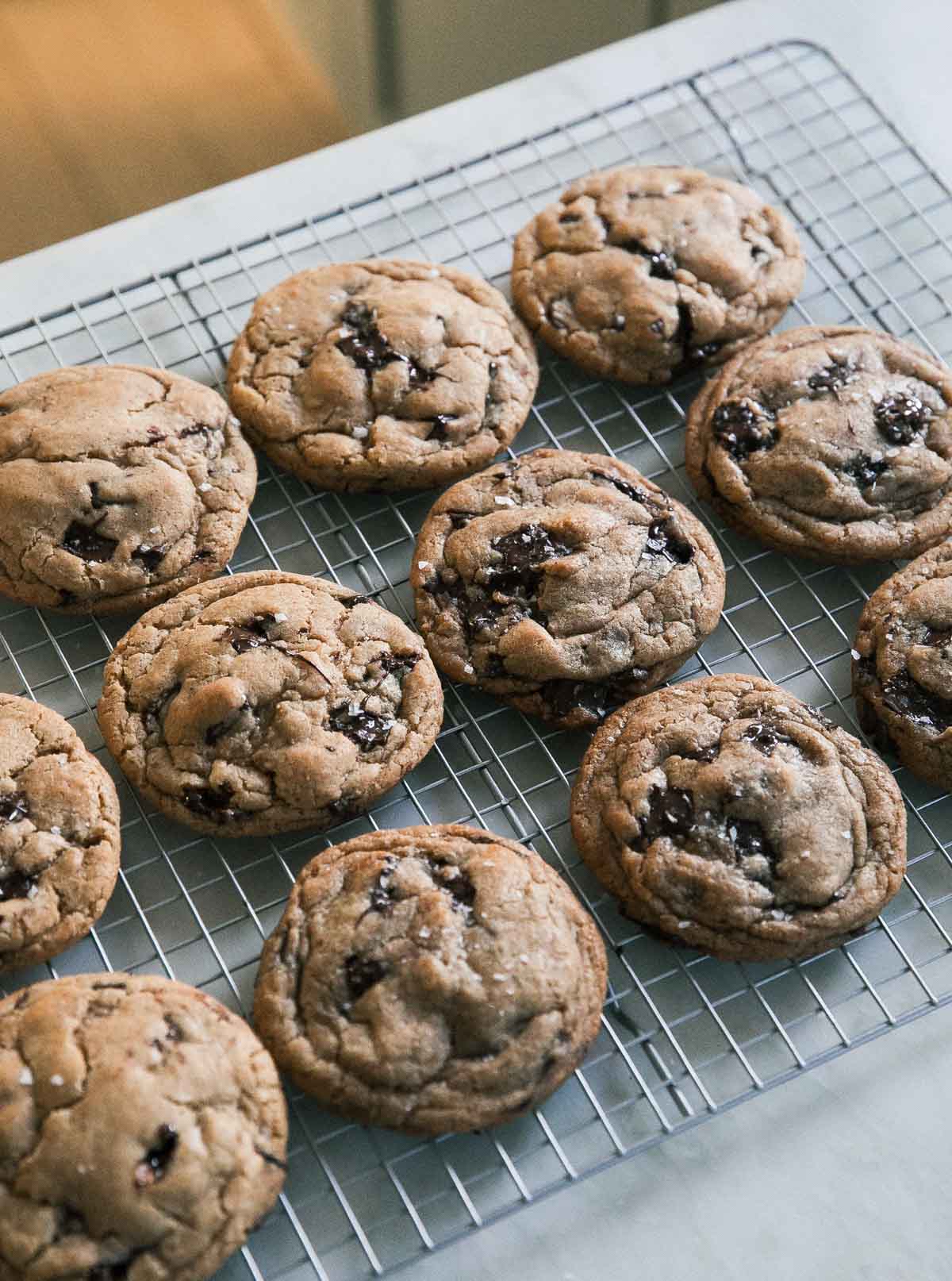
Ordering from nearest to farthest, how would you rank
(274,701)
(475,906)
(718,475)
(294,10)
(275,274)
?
1. (475,906)
2. (274,701)
3. (718,475)
4. (275,274)
5. (294,10)

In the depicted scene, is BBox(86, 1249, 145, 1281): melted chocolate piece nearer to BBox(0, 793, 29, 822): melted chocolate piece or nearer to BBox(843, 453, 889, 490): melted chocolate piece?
BBox(0, 793, 29, 822): melted chocolate piece

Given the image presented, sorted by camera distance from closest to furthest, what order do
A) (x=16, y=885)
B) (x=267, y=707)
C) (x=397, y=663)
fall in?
1. (x=16, y=885)
2. (x=267, y=707)
3. (x=397, y=663)

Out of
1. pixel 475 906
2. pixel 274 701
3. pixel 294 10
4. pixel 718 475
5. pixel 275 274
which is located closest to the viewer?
pixel 475 906

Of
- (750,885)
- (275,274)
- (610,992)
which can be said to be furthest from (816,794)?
(275,274)

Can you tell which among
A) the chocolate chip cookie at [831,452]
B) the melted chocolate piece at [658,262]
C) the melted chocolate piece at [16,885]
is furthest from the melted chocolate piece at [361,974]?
the melted chocolate piece at [658,262]

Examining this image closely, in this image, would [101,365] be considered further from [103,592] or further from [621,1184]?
[621,1184]

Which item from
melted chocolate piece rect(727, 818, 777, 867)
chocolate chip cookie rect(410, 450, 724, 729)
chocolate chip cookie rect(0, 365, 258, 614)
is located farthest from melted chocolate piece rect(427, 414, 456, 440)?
melted chocolate piece rect(727, 818, 777, 867)


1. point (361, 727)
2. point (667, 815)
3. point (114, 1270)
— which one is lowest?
point (114, 1270)

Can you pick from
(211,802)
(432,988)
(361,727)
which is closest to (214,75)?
(361,727)

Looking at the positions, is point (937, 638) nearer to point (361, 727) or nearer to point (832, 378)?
point (832, 378)
